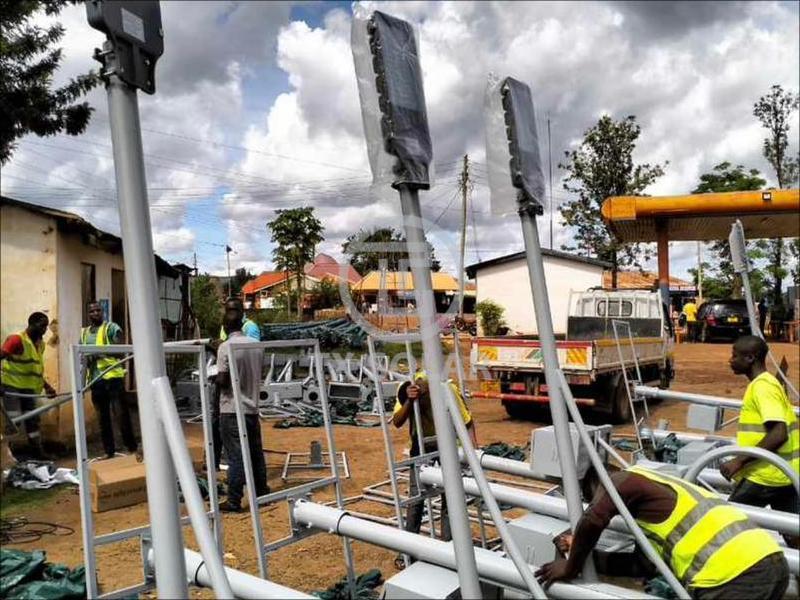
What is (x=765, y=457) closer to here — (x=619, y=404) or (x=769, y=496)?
(x=769, y=496)

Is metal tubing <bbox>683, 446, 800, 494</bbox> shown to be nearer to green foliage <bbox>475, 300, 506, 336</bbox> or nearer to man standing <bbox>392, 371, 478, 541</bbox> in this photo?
man standing <bbox>392, 371, 478, 541</bbox>

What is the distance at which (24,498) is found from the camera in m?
6.84

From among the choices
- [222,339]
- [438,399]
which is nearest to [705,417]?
[438,399]

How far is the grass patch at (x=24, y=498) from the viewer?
6.48m

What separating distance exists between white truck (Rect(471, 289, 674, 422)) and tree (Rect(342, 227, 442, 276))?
21.3 ft

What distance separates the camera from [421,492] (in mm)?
4758

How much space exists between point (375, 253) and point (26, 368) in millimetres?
6751

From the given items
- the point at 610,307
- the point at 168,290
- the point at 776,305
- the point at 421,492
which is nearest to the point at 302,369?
the point at 168,290

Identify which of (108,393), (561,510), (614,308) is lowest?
(561,510)

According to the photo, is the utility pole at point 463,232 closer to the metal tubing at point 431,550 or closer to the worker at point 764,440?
the metal tubing at point 431,550

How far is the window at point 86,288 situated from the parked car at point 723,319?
73.3 feet

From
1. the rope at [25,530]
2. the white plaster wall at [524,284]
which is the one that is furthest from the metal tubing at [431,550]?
the white plaster wall at [524,284]

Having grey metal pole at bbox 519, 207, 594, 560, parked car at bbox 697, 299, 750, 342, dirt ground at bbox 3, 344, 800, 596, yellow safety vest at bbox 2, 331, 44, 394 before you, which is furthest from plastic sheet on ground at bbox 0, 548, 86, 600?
parked car at bbox 697, 299, 750, 342

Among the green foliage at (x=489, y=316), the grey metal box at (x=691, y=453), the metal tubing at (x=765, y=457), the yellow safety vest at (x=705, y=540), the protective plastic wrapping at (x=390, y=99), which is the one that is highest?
the green foliage at (x=489, y=316)
